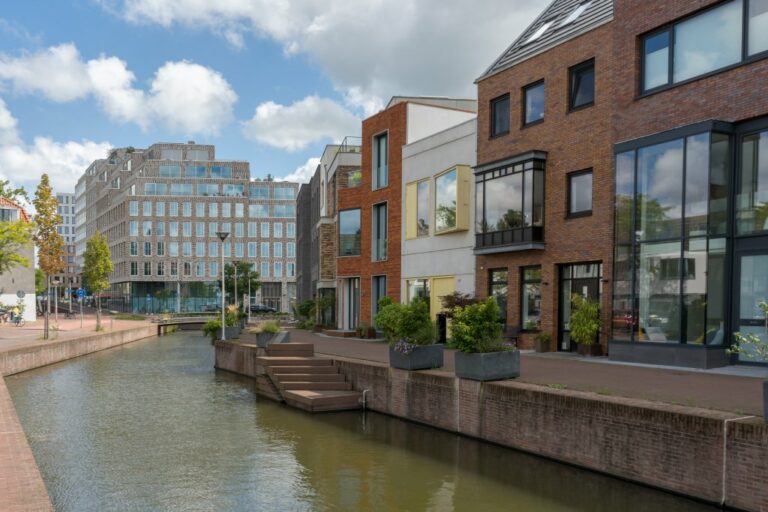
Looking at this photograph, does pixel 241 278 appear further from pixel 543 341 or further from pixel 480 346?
pixel 480 346

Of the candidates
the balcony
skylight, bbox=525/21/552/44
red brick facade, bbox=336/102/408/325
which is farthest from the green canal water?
skylight, bbox=525/21/552/44

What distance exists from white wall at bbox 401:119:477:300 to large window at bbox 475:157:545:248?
1.56 metres

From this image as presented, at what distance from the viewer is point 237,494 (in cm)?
1013

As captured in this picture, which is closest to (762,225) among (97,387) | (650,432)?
(650,432)

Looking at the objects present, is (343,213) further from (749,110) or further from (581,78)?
(749,110)

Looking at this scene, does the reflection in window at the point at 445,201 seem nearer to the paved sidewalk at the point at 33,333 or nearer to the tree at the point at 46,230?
the paved sidewalk at the point at 33,333

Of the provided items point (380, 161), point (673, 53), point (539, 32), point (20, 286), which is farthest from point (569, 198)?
point (20, 286)

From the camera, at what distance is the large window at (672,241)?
14711 millimetres

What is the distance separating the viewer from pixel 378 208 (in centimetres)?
3148

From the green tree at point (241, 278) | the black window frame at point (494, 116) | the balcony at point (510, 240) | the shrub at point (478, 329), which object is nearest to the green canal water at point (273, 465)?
the shrub at point (478, 329)

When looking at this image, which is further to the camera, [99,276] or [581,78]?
[99,276]

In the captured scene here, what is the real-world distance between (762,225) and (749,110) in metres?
2.48

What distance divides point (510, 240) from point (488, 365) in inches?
356

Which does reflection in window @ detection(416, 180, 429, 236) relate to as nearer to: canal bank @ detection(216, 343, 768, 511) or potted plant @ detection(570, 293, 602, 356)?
potted plant @ detection(570, 293, 602, 356)
